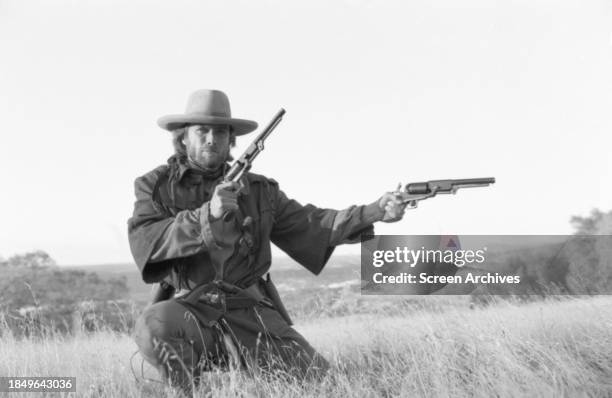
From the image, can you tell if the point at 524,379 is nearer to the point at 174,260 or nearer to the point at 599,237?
the point at 174,260

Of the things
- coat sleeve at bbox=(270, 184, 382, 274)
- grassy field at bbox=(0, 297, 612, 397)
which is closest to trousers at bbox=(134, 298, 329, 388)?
grassy field at bbox=(0, 297, 612, 397)

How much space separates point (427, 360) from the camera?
464 cm

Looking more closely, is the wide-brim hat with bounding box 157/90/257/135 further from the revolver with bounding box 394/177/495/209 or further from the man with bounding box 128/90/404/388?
the revolver with bounding box 394/177/495/209

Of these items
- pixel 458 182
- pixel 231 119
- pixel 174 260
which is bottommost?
pixel 174 260

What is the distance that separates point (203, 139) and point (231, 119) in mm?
260

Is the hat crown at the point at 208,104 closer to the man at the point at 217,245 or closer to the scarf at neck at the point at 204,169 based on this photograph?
the man at the point at 217,245

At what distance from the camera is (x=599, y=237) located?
13711mm

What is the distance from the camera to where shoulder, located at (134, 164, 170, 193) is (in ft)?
15.3

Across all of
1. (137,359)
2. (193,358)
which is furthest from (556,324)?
(137,359)

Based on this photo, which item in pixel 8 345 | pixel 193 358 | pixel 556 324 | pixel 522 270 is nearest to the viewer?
pixel 193 358

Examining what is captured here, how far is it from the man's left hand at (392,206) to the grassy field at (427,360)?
102 cm

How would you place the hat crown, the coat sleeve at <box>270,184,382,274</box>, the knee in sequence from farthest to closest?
the coat sleeve at <box>270,184,382,274</box>
the hat crown
the knee

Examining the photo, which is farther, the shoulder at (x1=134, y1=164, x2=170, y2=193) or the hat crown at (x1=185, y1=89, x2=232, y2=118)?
the hat crown at (x1=185, y1=89, x2=232, y2=118)

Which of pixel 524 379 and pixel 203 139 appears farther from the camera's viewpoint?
pixel 203 139
